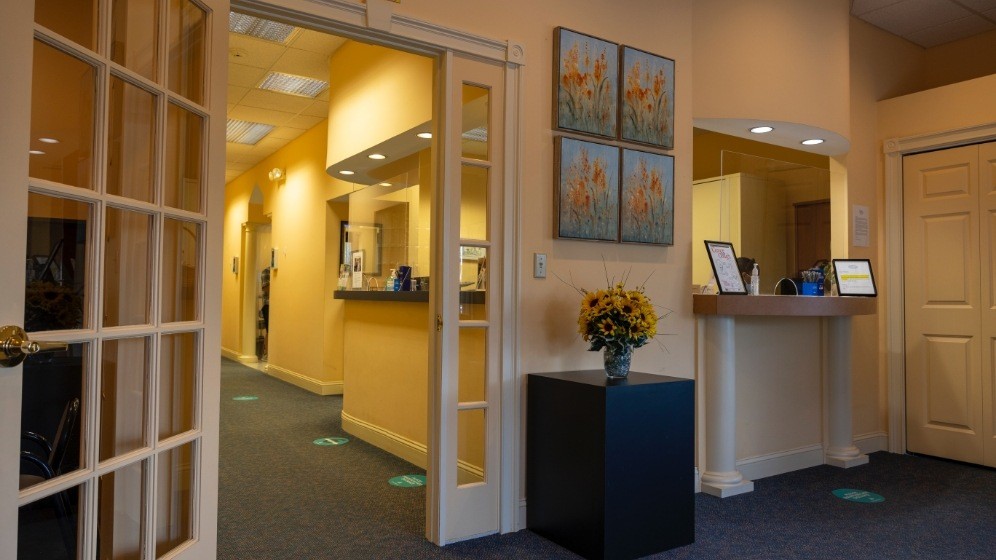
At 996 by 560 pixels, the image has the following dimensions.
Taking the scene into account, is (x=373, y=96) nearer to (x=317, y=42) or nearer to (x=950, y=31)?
(x=317, y=42)

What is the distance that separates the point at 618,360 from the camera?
9.50 feet

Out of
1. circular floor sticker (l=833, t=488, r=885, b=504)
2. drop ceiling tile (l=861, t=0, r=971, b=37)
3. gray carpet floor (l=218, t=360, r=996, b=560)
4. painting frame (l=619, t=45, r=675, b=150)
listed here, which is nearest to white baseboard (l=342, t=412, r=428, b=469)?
gray carpet floor (l=218, t=360, r=996, b=560)

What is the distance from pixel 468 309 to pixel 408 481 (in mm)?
1325

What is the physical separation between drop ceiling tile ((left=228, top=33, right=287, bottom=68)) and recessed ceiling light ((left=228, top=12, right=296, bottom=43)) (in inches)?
3.0

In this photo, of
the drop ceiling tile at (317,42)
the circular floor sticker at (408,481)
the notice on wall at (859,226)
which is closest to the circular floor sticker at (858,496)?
the notice on wall at (859,226)

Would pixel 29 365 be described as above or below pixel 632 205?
below

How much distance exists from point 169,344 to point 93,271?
33cm

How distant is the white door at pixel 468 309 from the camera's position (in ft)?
9.37

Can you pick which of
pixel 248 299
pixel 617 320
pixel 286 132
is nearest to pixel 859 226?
pixel 617 320

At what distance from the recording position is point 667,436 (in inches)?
110

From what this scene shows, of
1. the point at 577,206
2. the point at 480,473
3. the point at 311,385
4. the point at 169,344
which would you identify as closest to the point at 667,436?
the point at 480,473

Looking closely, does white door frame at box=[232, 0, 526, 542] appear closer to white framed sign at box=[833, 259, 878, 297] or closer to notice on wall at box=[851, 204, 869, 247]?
white framed sign at box=[833, 259, 878, 297]

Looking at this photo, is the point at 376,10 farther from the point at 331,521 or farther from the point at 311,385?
the point at 311,385

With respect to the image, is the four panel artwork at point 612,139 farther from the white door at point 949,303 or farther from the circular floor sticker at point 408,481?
the white door at point 949,303
